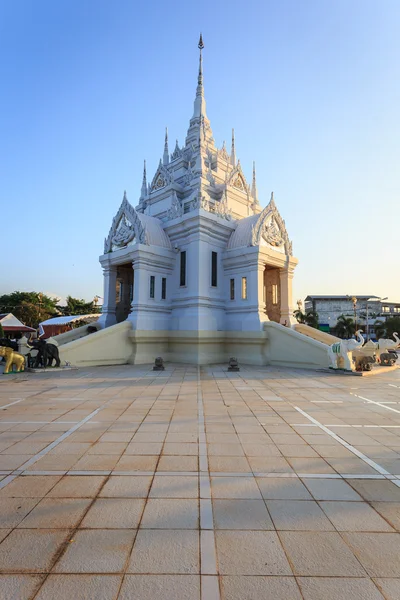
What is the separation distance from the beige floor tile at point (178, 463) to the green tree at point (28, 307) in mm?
49541

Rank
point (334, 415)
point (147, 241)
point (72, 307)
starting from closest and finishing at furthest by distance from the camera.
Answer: point (334, 415) < point (147, 241) < point (72, 307)

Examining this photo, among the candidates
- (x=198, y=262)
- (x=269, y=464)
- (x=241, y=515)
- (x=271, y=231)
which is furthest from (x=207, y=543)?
(x=271, y=231)

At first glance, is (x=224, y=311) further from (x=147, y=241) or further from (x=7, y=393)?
(x=7, y=393)

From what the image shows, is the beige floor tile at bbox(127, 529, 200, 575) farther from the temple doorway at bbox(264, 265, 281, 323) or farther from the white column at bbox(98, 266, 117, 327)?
the temple doorway at bbox(264, 265, 281, 323)

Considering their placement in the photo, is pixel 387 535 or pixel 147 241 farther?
pixel 147 241

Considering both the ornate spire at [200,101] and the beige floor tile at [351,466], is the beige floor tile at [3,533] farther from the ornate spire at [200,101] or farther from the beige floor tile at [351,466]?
the ornate spire at [200,101]

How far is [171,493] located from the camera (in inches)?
142

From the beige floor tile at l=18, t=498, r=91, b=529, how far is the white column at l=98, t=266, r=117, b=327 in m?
17.9

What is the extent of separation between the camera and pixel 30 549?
2.68 meters

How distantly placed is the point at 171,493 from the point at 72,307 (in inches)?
2124

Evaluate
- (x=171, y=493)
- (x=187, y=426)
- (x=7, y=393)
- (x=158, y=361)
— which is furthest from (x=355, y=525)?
(x=158, y=361)

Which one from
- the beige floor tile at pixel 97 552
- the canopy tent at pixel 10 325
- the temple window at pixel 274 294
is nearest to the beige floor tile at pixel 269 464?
the beige floor tile at pixel 97 552

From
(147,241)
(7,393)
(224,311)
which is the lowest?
(7,393)

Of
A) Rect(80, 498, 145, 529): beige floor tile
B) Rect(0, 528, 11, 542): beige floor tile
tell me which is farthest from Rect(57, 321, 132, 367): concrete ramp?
Rect(0, 528, 11, 542): beige floor tile
